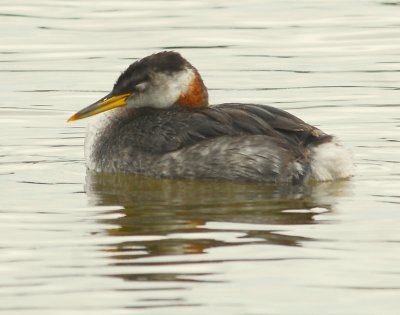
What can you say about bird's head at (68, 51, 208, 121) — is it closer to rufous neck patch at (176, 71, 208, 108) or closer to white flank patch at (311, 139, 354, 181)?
rufous neck patch at (176, 71, 208, 108)

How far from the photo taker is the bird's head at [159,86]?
40.9ft

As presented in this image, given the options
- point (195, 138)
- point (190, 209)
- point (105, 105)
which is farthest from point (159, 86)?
point (190, 209)

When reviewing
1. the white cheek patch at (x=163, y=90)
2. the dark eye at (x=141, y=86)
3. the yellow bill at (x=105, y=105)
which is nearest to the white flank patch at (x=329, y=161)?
the white cheek patch at (x=163, y=90)

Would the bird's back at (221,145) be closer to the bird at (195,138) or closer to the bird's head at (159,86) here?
the bird at (195,138)

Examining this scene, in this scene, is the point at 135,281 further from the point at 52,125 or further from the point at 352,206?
the point at 52,125

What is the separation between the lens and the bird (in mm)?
11703

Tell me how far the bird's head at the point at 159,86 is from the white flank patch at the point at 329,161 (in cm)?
126

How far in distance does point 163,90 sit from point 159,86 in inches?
1.9

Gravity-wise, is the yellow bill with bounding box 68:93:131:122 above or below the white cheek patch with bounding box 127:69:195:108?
below

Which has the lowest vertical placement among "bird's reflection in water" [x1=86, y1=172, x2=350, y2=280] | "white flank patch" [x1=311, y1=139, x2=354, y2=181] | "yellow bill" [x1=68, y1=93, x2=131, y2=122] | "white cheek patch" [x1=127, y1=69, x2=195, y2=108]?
"bird's reflection in water" [x1=86, y1=172, x2=350, y2=280]

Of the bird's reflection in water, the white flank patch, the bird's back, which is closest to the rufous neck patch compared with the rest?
the bird's back

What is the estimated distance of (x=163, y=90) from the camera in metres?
12.5

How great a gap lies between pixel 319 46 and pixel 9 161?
6.52 metres

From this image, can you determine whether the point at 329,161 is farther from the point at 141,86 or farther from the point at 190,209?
the point at 141,86
